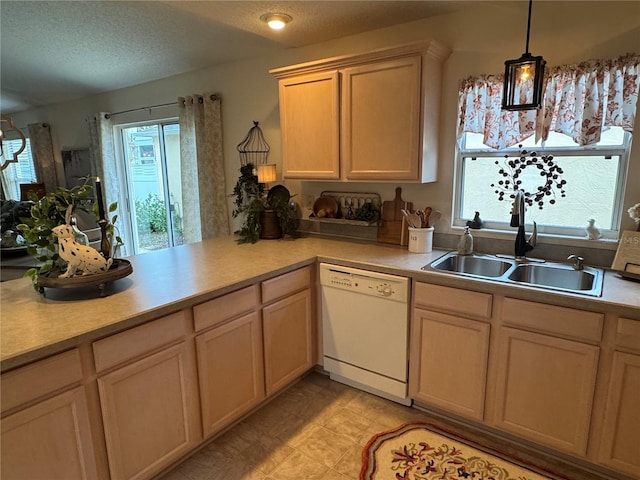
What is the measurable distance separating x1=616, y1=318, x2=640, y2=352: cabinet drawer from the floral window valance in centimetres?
97

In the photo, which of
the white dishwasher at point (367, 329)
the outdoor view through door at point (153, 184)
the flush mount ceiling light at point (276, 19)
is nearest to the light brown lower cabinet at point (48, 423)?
the white dishwasher at point (367, 329)

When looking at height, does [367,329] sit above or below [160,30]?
below

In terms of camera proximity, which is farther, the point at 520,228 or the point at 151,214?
the point at 151,214

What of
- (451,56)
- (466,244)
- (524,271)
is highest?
(451,56)

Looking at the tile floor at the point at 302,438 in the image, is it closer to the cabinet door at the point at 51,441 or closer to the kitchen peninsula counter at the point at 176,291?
the cabinet door at the point at 51,441

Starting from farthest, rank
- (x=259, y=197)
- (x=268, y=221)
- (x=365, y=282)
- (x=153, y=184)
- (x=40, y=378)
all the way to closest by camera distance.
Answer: (x=153, y=184), (x=259, y=197), (x=268, y=221), (x=365, y=282), (x=40, y=378)

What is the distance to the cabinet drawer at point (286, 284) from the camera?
2229mm

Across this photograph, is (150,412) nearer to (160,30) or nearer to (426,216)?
(426,216)

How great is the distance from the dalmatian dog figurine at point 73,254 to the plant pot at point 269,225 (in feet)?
4.69

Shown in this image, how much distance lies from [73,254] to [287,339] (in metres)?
1.28

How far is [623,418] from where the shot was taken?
67.2 inches

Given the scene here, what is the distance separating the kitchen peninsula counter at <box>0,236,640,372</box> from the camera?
1.41m

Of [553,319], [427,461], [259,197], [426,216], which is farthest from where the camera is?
[259,197]

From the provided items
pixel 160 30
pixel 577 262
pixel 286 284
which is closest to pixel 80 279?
pixel 286 284
